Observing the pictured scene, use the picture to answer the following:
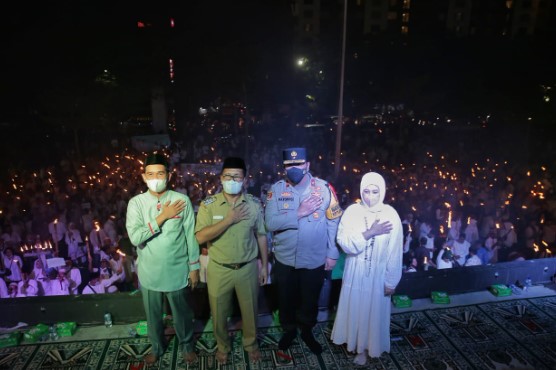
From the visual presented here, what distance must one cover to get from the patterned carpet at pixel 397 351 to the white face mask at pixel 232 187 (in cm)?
203

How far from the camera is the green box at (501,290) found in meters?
6.03

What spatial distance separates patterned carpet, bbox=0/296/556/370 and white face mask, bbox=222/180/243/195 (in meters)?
2.03

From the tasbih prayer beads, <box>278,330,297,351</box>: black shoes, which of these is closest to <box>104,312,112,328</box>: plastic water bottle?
<box>278,330,297,351</box>: black shoes

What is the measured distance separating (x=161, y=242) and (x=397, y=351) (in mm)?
3146

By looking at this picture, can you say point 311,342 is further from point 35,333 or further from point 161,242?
point 35,333

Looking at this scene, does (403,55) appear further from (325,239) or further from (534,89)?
(325,239)

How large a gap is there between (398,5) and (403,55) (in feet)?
150

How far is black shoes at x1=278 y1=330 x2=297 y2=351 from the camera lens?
4.70 m

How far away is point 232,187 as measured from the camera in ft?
13.7

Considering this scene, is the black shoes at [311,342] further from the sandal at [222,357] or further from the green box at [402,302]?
the green box at [402,302]

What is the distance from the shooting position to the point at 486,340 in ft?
16.3

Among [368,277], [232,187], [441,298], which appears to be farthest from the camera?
[441,298]

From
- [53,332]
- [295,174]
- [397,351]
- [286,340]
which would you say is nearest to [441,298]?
[397,351]

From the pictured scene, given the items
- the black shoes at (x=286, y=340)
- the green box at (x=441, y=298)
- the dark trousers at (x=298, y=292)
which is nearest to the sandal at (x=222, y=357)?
the black shoes at (x=286, y=340)
